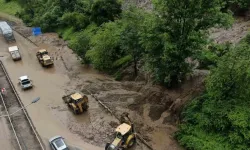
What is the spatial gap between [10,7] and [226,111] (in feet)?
221

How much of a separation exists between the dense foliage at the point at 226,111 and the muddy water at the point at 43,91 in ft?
30.0

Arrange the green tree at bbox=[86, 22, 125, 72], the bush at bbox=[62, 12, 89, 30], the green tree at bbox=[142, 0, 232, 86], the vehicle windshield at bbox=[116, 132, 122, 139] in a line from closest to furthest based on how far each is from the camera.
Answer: the vehicle windshield at bbox=[116, 132, 122, 139], the green tree at bbox=[142, 0, 232, 86], the green tree at bbox=[86, 22, 125, 72], the bush at bbox=[62, 12, 89, 30]

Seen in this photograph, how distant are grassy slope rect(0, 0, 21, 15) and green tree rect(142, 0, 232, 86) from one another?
53.4 m

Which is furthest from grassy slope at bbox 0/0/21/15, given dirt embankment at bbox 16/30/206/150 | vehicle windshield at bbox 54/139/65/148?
vehicle windshield at bbox 54/139/65/148

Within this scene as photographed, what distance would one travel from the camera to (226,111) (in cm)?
2550

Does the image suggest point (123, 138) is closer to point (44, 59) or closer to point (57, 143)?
point (57, 143)

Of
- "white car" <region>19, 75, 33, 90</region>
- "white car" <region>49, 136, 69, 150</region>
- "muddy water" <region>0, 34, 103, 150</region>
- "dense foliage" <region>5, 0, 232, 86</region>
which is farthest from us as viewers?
"white car" <region>19, 75, 33, 90</region>

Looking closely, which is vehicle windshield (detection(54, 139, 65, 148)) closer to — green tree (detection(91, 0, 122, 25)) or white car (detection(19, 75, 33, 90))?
white car (detection(19, 75, 33, 90))

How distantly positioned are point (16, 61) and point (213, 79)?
110 feet

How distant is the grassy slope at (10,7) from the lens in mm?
75062

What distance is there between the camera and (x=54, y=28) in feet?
199

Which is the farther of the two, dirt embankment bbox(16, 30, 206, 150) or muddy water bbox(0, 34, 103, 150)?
muddy water bbox(0, 34, 103, 150)

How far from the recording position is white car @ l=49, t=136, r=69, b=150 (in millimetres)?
27031

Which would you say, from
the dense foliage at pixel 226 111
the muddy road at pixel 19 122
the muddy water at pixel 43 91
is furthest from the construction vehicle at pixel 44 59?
the dense foliage at pixel 226 111
